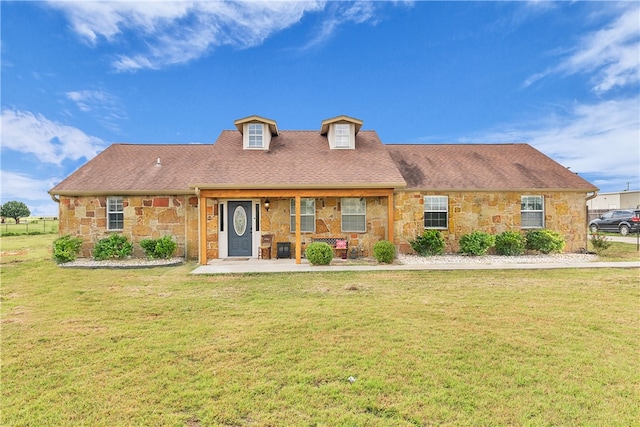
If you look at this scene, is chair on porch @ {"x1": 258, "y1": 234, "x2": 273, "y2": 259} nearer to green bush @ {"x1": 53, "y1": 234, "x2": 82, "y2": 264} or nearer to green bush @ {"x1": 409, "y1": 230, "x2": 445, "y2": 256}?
green bush @ {"x1": 409, "y1": 230, "x2": 445, "y2": 256}

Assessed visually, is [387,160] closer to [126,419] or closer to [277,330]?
[277,330]

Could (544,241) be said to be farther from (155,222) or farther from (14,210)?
(14,210)

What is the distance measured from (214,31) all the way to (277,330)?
16.3 m

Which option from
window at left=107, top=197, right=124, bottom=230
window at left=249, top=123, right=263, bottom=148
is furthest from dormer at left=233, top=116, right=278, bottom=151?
window at left=107, top=197, right=124, bottom=230

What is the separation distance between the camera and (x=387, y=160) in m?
11.8

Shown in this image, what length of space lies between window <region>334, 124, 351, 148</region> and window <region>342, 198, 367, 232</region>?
8.90ft

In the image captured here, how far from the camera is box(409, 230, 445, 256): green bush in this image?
11195 millimetres

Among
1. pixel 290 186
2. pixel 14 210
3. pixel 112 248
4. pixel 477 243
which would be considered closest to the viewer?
pixel 290 186

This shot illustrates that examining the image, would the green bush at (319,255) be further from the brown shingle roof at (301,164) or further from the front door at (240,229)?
the front door at (240,229)

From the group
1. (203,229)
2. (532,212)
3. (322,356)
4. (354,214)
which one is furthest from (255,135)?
(532,212)

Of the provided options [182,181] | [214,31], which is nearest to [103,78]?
[214,31]

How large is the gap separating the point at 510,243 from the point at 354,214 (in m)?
6.09

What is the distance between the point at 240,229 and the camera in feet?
37.9

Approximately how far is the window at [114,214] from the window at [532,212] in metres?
16.0
